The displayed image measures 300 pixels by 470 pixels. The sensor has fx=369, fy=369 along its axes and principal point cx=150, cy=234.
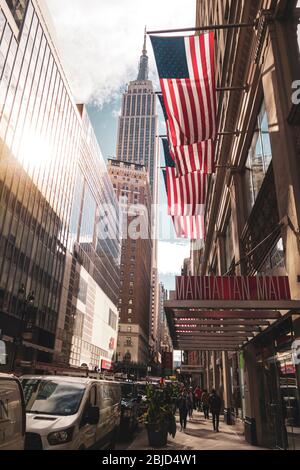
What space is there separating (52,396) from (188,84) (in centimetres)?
909

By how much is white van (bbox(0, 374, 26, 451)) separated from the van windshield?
2330 millimetres

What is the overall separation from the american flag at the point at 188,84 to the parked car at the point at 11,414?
881 cm

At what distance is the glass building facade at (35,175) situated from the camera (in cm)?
3466

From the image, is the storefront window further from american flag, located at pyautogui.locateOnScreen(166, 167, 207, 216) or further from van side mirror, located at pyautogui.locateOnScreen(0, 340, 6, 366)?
van side mirror, located at pyautogui.locateOnScreen(0, 340, 6, 366)

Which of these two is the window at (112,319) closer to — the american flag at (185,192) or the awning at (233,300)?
the american flag at (185,192)

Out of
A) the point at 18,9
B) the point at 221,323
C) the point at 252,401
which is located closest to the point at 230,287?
the point at 221,323

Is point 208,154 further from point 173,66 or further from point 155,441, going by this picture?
point 155,441

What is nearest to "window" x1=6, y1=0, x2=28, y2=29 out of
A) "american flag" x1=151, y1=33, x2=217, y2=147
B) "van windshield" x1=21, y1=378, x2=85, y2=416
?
"american flag" x1=151, y1=33, x2=217, y2=147

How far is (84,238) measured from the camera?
64.8 m

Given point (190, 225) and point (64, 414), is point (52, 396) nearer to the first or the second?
point (64, 414)

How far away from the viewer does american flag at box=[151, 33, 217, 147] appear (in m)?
10.4

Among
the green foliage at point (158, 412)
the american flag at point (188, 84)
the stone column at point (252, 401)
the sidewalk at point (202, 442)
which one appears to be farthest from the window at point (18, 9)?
the sidewalk at point (202, 442)

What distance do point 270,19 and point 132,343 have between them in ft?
368

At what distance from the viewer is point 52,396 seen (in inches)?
324
